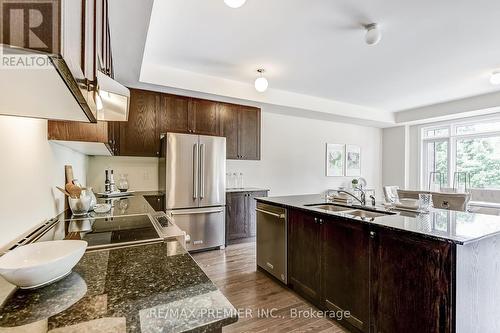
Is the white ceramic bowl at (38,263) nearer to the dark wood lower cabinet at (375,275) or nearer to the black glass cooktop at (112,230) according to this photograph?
the black glass cooktop at (112,230)

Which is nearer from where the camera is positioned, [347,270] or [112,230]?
[112,230]

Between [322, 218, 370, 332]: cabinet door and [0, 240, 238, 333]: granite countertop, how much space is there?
134cm

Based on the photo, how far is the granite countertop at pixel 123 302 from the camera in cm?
57

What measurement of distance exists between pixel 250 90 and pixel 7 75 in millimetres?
3706

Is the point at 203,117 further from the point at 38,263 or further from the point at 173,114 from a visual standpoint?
the point at 38,263

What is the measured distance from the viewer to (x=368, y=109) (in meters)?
5.55

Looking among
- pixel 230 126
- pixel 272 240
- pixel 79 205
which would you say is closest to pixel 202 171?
pixel 230 126

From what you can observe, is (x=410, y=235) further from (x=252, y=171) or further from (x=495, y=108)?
(x=495, y=108)

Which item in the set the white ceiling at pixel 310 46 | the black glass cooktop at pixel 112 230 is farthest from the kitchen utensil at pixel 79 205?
the white ceiling at pixel 310 46

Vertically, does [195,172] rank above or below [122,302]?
above

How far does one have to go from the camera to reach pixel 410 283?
1.51 m

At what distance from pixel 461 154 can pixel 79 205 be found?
675cm

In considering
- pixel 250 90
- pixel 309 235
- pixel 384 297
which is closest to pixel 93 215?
pixel 309 235

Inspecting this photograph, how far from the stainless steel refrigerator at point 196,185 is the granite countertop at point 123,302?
105 inches
